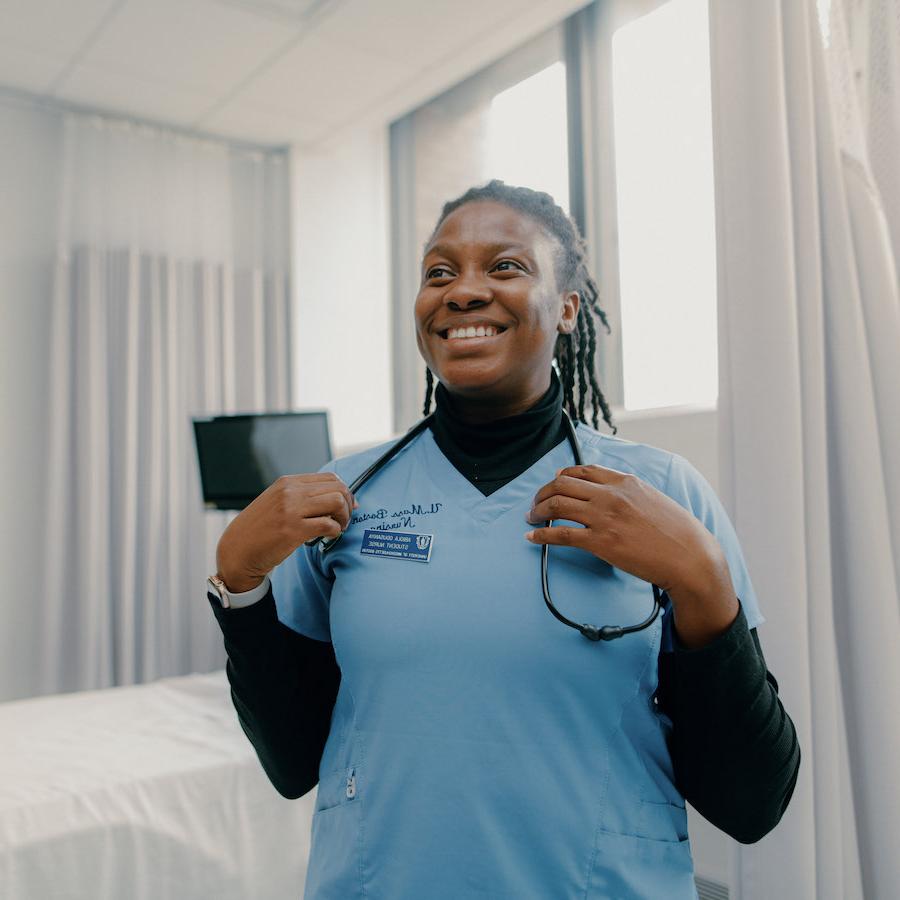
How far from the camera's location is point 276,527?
2.78 feet

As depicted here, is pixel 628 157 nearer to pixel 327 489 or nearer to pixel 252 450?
pixel 252 450

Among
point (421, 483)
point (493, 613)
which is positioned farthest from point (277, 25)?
point (493, 613)

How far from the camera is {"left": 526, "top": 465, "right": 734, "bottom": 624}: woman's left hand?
73cm

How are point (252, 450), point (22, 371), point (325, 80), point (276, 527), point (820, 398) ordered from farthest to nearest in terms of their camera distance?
point (22, 371) < point (325, 80) < point (252, 450) < point (820, 398) < point (276, 527)

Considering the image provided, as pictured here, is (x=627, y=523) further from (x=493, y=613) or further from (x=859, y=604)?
(x=859, y=604)

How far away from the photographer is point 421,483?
953 mm

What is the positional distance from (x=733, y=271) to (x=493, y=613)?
0.79 metres

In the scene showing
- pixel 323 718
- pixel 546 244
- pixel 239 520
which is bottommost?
pixel 323 718

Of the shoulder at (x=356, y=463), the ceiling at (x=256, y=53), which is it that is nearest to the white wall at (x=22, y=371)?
the ceiling at (x=256, y=53)

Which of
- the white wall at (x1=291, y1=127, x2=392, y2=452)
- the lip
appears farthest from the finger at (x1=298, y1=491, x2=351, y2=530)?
the white wall at (x1=291, y1=127, x2=392, y2=452)

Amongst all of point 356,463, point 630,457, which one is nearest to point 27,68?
point 356,463

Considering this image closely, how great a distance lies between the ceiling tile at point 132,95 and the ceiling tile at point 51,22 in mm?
187

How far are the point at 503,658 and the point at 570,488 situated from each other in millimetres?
165

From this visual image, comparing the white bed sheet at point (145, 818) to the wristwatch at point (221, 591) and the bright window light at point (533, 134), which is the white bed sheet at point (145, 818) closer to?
the wristwatch at point (221, 591)
